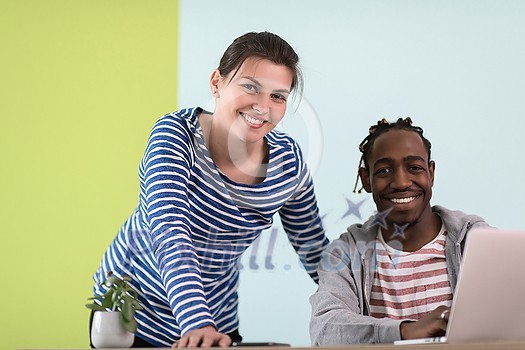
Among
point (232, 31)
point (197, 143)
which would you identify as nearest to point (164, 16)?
point (232, 31)

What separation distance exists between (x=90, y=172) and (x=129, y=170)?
0.14 metres

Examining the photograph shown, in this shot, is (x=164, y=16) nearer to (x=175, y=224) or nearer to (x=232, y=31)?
(x=232, y=31)

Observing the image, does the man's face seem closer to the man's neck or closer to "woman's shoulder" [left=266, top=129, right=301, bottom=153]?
the man's neck

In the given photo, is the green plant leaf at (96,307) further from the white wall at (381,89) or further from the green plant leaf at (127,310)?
the white wall at (381,89)

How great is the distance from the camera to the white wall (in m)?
2.85

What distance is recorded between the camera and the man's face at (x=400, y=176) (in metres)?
1.52

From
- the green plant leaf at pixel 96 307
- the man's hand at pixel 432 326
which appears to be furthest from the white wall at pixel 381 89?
the man's hand at pixel 432 326

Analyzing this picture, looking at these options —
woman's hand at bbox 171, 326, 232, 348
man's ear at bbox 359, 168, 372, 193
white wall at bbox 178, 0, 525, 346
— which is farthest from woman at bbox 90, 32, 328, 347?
white wall at bbox 178, 0, 525, 346

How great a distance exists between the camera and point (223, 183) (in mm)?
1522

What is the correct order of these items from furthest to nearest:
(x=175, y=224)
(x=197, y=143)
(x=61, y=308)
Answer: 1. (x=61, y=308)
2. (x=197, y=143)
3. (x=175, y=224)

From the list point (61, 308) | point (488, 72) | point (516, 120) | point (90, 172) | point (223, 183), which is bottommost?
point (61, 308)

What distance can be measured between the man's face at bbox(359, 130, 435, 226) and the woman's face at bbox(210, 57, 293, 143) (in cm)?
22

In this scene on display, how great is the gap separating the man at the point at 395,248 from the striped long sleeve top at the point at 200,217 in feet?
0.44

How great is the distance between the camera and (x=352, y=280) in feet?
4.81
